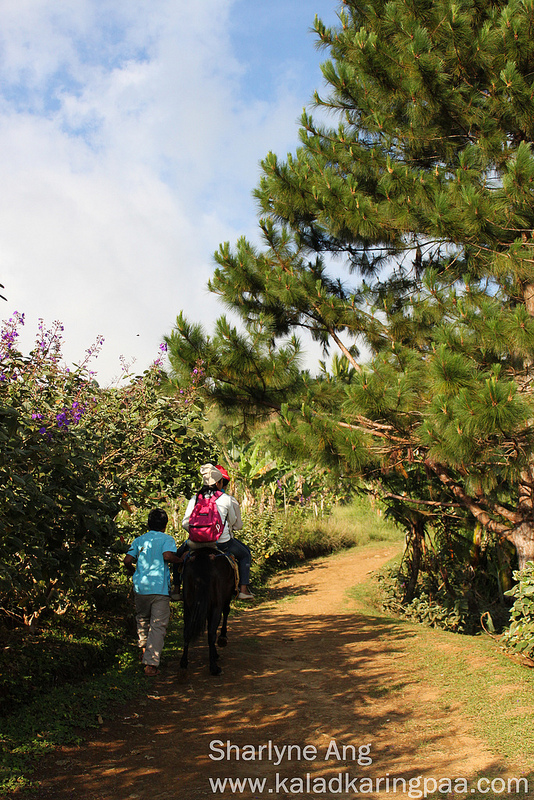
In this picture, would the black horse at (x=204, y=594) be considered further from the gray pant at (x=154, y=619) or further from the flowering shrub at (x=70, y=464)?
the flowering shrub at (x=70, y=464)

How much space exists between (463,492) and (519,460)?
2.01 meters

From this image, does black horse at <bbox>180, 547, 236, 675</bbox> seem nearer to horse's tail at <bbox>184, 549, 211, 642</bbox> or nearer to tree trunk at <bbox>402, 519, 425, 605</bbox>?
horse's tail at <bbox>184, 549, 211, 642</bbox>

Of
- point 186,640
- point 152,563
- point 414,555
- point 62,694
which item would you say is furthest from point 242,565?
point 414,555

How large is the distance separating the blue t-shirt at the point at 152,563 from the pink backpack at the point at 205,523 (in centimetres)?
22

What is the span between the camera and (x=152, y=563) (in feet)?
17.2

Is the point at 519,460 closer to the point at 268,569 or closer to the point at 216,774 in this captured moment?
the point at 216,774

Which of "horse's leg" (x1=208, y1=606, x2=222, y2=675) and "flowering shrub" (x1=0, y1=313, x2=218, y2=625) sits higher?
"flowering shrub" (x1=0, y1=313, x2=218, y2=625)

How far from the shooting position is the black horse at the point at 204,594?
5219 mm

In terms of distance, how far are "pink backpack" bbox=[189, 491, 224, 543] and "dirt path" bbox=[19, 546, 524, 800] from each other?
3.85 feet

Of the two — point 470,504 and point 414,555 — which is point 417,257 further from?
point 414,555

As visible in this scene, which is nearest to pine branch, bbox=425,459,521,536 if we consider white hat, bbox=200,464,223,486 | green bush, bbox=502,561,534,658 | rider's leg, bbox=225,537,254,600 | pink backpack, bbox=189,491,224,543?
green bush, bbox=502,561,534,658

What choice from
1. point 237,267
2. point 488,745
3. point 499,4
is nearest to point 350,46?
point 499,4

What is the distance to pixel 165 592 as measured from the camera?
5172 mm

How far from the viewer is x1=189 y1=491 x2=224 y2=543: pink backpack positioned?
5.38 metres
